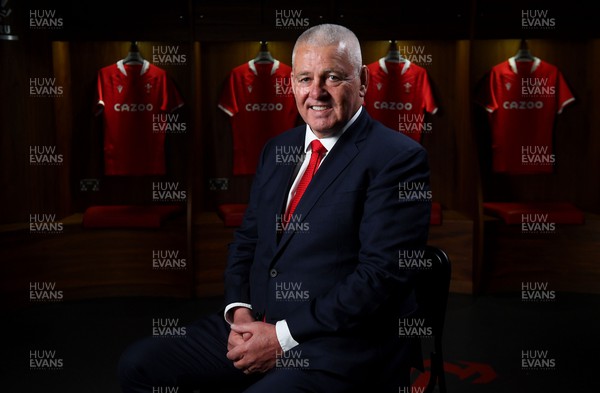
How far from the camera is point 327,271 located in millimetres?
1552

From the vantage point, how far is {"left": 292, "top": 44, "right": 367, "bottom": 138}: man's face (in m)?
1.56

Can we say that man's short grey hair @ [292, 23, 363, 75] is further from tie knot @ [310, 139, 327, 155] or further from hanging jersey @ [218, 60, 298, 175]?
hanging jersey @ [218, 60, 298, 175]

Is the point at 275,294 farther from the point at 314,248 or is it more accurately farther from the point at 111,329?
the point at 111,329

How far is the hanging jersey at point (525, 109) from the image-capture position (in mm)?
4633

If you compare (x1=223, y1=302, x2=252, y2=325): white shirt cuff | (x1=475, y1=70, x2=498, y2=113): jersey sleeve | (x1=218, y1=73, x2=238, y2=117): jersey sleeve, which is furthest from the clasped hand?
(x1=475, y1=70, x2=498, y2=113): jersey sleeve

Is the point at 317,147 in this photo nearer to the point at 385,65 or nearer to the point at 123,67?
the point at 385,65

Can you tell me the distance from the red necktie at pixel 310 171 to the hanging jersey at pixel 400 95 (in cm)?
297

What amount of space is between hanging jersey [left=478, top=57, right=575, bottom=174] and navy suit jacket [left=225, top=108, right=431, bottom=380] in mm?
3226

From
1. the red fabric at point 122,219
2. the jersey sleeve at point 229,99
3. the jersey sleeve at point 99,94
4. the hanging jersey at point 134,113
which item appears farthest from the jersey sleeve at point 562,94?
the jersey sleeve at point 99,94

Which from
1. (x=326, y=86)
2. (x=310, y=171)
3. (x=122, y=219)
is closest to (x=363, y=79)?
(x=326, y=86)

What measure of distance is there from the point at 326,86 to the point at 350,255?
40 centimetres

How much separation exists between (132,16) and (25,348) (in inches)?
82.8

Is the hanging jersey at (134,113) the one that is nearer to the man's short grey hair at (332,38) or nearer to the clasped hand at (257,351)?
the man's short grey hair at (332,38)

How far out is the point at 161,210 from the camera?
434cm
